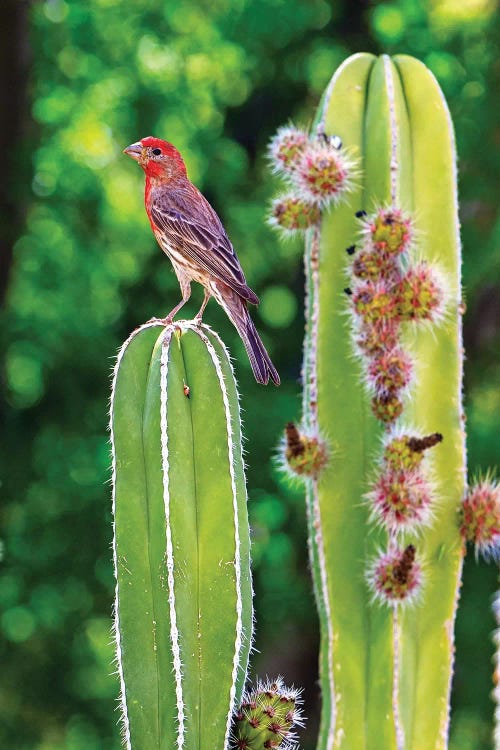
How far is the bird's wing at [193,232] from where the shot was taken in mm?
1850

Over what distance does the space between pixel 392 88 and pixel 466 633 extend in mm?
4048

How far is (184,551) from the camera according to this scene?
1.71m

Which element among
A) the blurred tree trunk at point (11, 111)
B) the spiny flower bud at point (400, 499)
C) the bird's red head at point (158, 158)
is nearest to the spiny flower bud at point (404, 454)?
the spiny flower bud at point (400, 499)

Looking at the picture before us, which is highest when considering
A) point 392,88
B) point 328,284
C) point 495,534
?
point 392,88

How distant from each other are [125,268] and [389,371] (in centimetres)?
366

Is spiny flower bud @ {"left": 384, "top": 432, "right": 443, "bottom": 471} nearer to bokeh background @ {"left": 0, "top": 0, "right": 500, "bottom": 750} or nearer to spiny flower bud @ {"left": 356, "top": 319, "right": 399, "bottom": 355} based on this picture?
spiny flower bud @ {"left": 356, "top": 319, "right": 399, "bottom": 355}

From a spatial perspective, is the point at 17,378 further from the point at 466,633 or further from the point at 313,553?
the point at 313,553

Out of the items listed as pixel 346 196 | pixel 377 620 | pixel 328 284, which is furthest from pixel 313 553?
pixel 346 196

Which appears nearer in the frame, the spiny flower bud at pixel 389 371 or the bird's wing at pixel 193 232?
the bird's wing at pixel 193 232

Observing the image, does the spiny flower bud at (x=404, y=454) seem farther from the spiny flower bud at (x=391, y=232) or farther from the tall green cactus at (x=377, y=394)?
the spiny flower bud at (x=391, y=232)

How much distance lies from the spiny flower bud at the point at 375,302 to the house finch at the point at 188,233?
0.34 meters

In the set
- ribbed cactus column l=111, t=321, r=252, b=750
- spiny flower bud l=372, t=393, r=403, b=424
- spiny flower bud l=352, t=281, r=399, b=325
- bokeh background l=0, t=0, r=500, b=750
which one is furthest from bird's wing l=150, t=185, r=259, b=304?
bokeh background l=0, t=0, r=500, b=750

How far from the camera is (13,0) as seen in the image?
5.52 m

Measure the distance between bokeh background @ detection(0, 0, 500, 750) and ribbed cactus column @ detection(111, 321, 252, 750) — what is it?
3.63 meters
